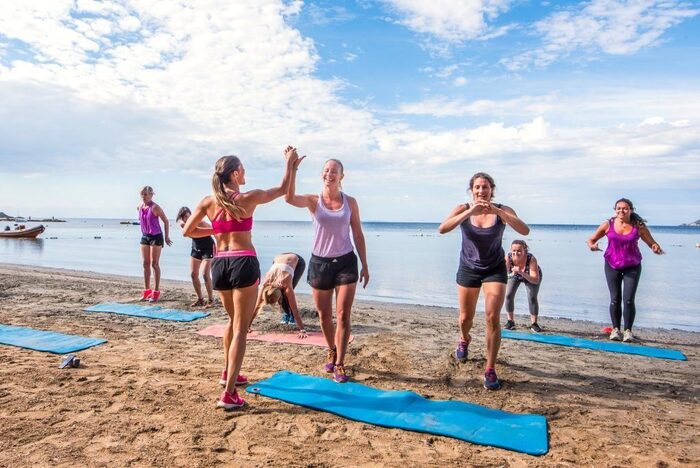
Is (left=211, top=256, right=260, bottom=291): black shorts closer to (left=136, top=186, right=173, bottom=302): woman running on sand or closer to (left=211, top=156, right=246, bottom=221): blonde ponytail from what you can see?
(left=211, top=156, right=246, bottom=221): blonde ponytail

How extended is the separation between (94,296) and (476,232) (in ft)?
26.8

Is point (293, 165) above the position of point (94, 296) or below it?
above

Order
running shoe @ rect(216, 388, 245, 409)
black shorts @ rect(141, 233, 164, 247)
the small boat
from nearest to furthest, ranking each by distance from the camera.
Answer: running shoe @ rect(216, 388, 245, 409), black shorts @ rect(141, 233, 164, 247), the small boat

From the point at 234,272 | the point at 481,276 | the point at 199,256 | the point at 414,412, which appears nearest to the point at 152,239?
the point at 199,256

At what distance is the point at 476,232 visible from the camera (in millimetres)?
4516

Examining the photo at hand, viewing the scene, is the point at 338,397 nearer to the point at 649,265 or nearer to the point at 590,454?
the point at 590,454

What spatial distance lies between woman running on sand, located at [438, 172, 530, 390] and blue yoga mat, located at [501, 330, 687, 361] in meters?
2.45

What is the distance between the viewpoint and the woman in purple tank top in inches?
257

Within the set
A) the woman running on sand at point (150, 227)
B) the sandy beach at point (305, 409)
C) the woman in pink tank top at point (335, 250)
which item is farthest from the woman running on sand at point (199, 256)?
the woman in pink tank top at point (335, 250)

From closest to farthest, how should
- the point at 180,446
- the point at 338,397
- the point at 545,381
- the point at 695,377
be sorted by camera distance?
the point at 180,446, the point at 338,397, the point at 545,381, the point at 695,377

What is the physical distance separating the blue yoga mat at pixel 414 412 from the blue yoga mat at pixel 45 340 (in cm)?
265

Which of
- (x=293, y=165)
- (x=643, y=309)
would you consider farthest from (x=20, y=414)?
(x=643, y=309)

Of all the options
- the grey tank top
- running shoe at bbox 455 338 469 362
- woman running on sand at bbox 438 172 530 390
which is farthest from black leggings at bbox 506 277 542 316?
the grey tank top

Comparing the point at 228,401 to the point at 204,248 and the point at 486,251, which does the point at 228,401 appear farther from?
the point at 204,248
